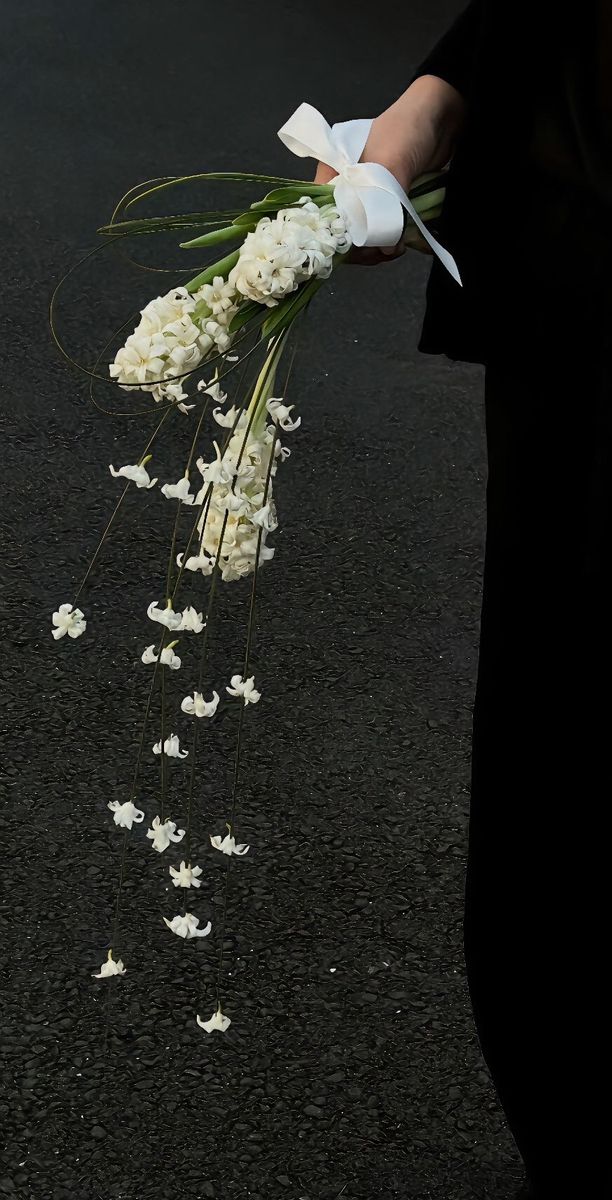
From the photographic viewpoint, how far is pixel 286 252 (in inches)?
31.4

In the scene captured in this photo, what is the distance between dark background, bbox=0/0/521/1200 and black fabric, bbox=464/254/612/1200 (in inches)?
10.6

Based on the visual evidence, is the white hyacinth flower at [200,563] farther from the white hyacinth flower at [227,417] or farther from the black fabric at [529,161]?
the black fabric at [529,161]

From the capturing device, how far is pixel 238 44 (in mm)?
3973

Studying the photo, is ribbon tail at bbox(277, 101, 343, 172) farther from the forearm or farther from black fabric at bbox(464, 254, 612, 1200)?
black fabric at bbox(464, 254, 612, 1200)

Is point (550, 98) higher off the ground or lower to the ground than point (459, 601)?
higher

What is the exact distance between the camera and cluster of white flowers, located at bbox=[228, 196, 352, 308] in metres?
0.80

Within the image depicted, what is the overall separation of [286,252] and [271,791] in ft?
3.54

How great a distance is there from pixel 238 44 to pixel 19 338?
5.67ft

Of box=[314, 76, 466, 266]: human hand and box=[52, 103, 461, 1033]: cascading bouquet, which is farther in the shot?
box=[314, 76, 466, 266]: human hand

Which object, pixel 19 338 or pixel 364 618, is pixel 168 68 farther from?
pixel 364 618

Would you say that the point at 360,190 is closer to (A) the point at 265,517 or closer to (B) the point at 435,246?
(B) the point at 435,246

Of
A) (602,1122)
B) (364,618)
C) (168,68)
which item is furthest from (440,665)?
(168,68)

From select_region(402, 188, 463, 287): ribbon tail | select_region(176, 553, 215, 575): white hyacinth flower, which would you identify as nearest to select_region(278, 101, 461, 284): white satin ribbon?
select_region(402, 188, 463, 287): ribbon tail

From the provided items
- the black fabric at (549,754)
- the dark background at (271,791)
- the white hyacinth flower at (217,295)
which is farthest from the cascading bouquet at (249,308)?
the dark background at (271,791)
